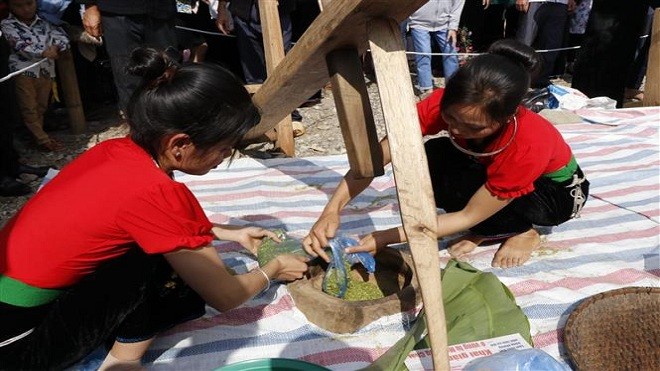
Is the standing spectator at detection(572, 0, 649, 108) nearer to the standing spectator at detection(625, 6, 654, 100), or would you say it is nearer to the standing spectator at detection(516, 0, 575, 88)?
the standing spectator at detection(625, 6, 654, 100)

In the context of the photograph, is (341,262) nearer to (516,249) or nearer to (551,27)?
(516,249)

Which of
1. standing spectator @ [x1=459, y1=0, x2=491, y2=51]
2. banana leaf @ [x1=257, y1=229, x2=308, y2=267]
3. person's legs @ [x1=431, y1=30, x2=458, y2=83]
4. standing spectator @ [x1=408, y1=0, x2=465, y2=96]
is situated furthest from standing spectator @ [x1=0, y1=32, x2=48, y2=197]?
standing spectator @ [x1=459, y1=0, x2=491, y2=51]

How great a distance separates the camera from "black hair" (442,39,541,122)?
Result: 5.49ft

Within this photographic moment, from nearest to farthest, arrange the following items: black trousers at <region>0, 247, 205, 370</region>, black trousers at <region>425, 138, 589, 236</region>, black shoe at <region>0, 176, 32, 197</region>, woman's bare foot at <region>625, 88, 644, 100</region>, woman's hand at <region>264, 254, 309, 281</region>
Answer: black trousers at <region>0, 247, 205, 370</region> < woman's hand at <region>264, 254, 309, 281</region> < black trousers at <region>425, 138, 589, 236</region> < black shoe at <region>0, 176, 32, 197</region> < woman's bare foot at <region>625, 88, 644, 100</region>

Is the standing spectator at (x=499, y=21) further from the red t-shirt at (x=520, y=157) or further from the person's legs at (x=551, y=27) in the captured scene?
the red t-shirt at (x=520, y=157)

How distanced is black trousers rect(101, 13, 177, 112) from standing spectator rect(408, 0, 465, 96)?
2.66m

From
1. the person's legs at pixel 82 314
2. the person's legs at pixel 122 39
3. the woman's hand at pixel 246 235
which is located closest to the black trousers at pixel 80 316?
the person's legs at pixel 82 314

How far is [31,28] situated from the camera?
410 cm

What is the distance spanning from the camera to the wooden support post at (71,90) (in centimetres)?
446

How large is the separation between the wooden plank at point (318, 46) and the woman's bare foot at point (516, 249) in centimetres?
101

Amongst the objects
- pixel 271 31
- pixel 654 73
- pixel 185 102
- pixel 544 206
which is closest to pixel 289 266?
pixel 185 102

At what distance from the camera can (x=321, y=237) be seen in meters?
1.92

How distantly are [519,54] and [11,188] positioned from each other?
3.17 meters

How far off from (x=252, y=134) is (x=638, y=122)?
111 inches
